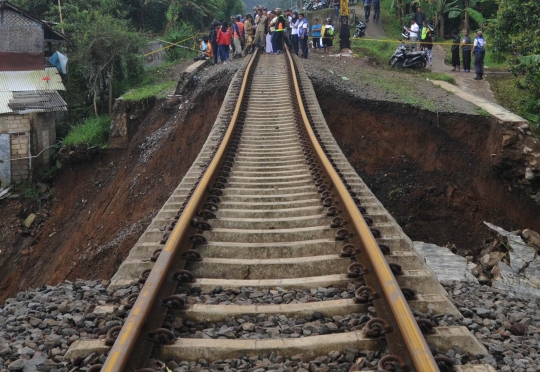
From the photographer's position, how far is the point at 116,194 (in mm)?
13266

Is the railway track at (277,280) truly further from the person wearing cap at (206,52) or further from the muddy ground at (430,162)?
the person wearing cap at (206,52)

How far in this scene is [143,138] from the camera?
50.1ft

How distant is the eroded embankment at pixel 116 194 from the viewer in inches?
420

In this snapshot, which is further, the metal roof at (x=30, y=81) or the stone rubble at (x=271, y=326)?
the metal roof at (x=30, y=81)

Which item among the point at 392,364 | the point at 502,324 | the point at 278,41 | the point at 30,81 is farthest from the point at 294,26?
the point at 392,364

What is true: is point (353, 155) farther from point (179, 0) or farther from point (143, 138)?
point (179, 0)

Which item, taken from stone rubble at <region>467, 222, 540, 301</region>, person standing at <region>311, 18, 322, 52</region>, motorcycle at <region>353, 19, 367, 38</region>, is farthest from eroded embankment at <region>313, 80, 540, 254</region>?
motorcycle at <region>353, 19, 367, 38</region>

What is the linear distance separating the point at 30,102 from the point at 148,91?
3767 millimetres

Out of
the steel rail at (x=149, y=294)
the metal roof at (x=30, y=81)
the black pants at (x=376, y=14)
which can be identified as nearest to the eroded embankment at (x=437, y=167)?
the steel rail at (x=149, y=294)

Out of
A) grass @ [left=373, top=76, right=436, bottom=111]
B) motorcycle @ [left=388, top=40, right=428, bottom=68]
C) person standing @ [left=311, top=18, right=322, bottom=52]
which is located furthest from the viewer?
person standing @ [left=311, top=18, right=322, bottom=52]

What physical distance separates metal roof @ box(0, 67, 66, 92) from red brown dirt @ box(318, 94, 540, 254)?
10578mm

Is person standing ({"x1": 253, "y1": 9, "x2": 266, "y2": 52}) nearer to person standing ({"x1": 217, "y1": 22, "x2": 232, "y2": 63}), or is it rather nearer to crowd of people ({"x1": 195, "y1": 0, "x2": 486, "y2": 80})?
crowd of people ({"x1": 195, "y1": 0, "x2": 486, "y2": 80})

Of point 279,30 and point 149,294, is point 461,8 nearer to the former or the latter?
point 279,30

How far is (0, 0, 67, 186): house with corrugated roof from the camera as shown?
1742 cm
